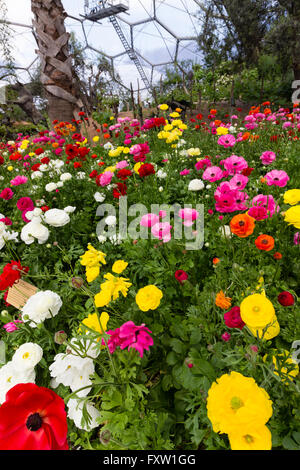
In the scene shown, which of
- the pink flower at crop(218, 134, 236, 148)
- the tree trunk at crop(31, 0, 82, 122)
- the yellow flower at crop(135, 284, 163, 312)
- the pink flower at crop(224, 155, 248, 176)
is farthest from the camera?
the tree trunk at crop(31, 0, 82, 122)

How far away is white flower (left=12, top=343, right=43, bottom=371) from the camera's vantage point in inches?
35.8

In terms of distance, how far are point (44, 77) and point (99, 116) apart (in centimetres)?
112

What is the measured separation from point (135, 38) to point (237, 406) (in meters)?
20.8

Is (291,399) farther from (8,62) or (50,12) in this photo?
(8,62)

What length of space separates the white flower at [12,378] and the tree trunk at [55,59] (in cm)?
432

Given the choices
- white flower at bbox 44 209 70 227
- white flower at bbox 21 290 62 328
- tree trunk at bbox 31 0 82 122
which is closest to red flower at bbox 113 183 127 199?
white flower at bbox 44 209 70 227

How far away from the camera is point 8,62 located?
905 cm

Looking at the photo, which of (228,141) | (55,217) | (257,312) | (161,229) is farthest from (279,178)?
(55,217)

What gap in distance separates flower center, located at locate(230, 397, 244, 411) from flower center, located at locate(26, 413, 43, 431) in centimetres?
43

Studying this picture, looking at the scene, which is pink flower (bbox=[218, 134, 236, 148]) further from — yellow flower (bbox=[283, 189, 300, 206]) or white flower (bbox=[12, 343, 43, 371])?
white flower (bbox=[12, 343, 43, 371])

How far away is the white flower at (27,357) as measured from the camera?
2.98 feet

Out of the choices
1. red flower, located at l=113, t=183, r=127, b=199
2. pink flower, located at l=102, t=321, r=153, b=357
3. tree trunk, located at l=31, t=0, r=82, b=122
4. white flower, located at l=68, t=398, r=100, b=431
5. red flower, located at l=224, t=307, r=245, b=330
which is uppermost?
tree trunk, located at l=31, t=0, r=82, b=122

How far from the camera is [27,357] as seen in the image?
929mm
